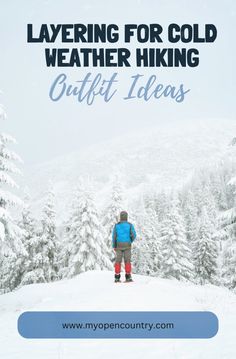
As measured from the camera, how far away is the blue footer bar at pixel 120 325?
6.26 meters

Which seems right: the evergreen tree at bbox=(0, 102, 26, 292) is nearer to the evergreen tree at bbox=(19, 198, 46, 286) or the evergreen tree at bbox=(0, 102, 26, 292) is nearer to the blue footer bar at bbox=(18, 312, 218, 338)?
the blue footer bar at bbox=(18, 312, 218, 338)

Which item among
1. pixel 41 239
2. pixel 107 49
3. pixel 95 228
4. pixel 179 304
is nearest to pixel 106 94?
pixel 107 49

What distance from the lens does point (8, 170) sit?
15281 mm

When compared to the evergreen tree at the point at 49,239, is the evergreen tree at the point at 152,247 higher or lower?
lower

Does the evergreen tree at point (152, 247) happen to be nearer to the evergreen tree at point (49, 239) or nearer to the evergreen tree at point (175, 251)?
the evergreen tree at point (175, 251)

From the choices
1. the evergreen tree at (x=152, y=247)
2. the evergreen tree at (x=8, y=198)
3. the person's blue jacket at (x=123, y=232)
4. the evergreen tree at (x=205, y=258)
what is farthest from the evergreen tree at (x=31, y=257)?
the evergreen tree at (x=205, y=258)

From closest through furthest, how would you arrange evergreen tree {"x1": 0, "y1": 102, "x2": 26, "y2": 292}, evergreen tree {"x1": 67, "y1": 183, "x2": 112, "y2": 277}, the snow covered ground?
the snow covered ground < evergreen tree {"x1": 0, "y1": 102, "x2": 26, "y2": 292} < evergreen tree {"x1": 67, "y1": 183, "x2": 112, "y2": 277}

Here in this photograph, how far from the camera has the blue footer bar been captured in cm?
626

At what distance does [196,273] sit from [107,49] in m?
32.9

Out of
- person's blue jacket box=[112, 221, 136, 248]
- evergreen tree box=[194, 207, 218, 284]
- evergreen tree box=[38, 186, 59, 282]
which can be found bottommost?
evergreen tree box=[194, 207, 218, 284]

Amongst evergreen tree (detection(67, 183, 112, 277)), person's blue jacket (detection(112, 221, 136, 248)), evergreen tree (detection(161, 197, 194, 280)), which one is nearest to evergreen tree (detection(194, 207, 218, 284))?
evergreen tree (detection(161, 197, 194, 280))

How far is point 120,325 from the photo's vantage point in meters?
6.58

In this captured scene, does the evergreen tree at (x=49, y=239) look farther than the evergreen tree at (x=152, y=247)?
No
